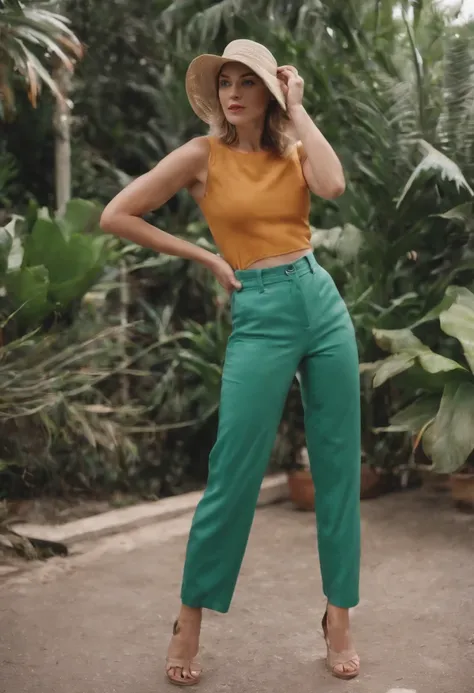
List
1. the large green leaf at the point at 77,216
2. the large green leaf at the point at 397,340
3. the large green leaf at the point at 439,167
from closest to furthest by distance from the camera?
the large green leaf at the point at 439,167
the large green leaf at the point at 397,340
the large green leaf at the point at 77,216

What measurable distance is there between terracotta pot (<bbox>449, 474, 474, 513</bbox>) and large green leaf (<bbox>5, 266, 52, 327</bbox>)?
6.63 ft

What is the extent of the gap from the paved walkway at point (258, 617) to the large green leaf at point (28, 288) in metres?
1.07

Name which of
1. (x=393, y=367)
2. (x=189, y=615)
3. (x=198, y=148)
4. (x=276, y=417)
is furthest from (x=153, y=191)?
(x=393, y=367)

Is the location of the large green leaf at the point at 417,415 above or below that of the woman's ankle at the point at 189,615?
above

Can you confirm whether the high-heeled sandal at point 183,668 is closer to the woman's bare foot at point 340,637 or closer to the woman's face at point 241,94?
the woman's bare foot at point 340,637

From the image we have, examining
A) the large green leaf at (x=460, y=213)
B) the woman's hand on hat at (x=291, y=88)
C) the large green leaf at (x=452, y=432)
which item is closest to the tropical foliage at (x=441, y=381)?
the large green leaf at (x=452, y=432)

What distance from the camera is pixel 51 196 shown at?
5.10m

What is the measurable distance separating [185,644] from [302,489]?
1.96 metres

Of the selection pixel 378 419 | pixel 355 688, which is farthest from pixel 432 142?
pixel 355 688

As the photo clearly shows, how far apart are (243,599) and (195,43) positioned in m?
3.06

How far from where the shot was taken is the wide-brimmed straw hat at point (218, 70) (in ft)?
6.77

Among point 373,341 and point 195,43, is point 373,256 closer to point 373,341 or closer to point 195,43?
point 373,341

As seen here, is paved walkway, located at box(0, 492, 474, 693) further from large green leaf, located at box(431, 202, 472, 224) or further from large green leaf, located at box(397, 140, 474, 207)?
large green leaf, located at box(397, 140, 474, 207)

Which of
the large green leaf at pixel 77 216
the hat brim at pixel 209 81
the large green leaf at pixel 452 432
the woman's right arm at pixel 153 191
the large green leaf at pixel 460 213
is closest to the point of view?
the hat brim at pixel 209 81
